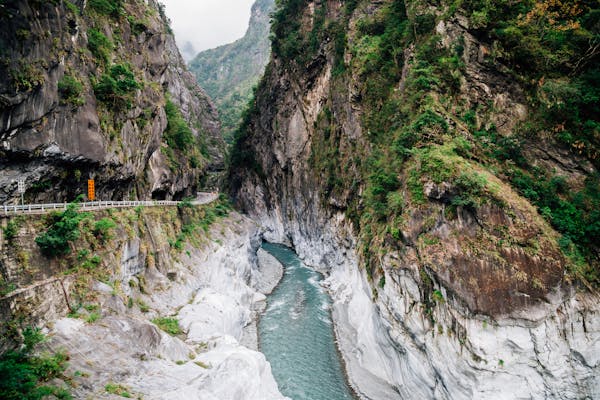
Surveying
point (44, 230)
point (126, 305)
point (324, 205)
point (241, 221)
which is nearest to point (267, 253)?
point (241, 221)

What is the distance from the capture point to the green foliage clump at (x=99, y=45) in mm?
18438

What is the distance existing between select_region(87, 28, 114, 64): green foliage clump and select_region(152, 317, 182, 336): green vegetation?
15949 millimetres

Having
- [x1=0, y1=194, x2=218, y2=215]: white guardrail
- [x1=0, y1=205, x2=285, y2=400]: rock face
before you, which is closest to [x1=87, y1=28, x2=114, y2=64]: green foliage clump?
[x1=0, y1=194, x2=218, y2=215]: white guardrail

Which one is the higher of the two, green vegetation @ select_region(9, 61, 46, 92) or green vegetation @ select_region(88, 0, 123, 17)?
green vegetation @ select_region(88, 0, 123, 17)

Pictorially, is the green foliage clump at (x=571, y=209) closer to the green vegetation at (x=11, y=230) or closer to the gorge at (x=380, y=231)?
the gorge at (x=380, y=231)

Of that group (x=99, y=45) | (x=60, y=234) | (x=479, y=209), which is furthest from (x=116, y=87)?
(x=479, y=209)

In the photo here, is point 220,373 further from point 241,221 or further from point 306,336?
point 241,221

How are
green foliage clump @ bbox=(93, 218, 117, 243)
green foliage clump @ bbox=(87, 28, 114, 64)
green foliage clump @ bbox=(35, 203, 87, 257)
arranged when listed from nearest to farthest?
green foliage clump @ bbox=(35, 203, 87, 257) < green foliage clump @ bbox=(93, 218, 117, 243) < green foliage clump @ bbox=(87, 28, 114, 64)

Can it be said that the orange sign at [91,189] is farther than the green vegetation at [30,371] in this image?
Yes

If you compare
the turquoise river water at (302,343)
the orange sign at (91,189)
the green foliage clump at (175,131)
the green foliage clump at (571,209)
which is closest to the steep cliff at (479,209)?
the green foliage clump at (571,209)

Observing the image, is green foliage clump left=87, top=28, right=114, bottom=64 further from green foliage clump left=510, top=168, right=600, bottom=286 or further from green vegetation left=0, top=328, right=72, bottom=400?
green foliage clump left=510, top=168, right=600, bottom=286

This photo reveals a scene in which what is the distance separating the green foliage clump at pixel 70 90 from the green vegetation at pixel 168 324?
11.7 metres

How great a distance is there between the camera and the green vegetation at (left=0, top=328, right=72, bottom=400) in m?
8.27

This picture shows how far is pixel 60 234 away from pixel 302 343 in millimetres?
15104
